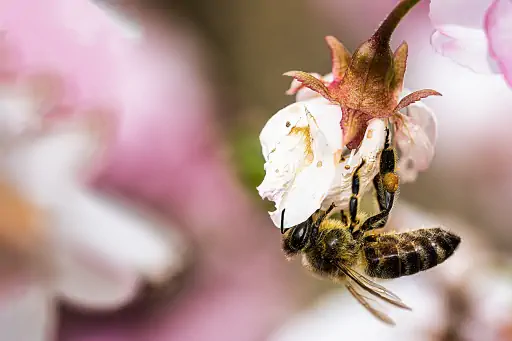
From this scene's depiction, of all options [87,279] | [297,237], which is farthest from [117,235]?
[297,237]

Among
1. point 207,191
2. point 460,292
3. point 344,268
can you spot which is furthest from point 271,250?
point 344,268

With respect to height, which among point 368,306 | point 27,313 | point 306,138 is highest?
point 306,138

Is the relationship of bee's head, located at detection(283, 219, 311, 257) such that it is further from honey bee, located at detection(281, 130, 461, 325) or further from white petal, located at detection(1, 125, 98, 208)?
white petal, located at detection(1, 125, 98, 208)

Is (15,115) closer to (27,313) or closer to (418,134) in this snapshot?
(27,313)

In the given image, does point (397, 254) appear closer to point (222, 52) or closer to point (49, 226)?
point (49, 226)

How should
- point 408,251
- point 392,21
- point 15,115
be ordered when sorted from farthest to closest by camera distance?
point 15,115 < point 408,251 < point 392,21

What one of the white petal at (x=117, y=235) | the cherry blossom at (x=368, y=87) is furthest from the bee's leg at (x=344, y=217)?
the white petal at (x=117, y=235)

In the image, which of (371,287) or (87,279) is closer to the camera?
(371,287)

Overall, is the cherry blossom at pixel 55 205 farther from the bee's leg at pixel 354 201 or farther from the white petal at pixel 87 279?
the bee's leg at pixel 354 201
